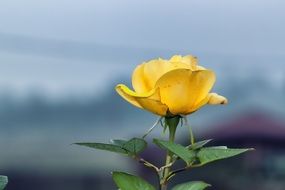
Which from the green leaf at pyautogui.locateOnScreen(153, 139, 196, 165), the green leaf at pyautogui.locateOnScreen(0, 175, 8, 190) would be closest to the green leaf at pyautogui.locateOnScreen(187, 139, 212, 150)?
the green leaf at pyautogui.locateOnScreen(153, 139, 196, 165)

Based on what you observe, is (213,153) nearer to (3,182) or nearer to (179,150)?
(179,150)

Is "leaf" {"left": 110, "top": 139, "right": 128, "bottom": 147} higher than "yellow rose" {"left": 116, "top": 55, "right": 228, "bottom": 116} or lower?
lower

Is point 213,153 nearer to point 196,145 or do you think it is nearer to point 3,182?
point 196,145

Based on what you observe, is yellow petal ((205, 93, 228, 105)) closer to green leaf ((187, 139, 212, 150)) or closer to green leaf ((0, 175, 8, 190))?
green leaf ((187, 139, 212, 150))

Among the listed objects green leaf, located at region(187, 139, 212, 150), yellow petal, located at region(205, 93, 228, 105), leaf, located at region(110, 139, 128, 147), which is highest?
yellow petal, located at region(205, 93, 228, 105)

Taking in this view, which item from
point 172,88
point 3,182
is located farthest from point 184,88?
point 3,182
